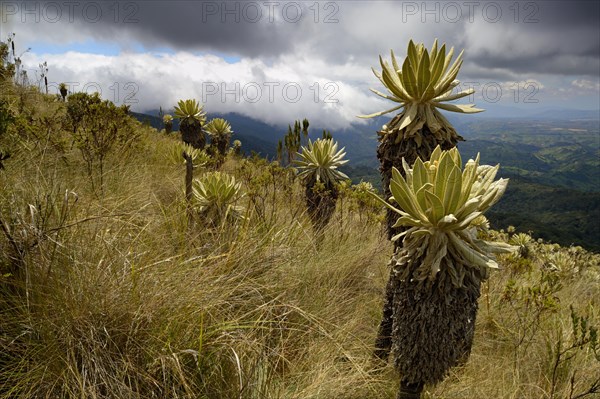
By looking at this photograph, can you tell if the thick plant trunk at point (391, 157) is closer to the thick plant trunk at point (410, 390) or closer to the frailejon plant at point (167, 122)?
the thick plant trunk at point (410, 390)

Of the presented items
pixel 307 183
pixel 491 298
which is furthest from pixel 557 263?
pixel 307 183

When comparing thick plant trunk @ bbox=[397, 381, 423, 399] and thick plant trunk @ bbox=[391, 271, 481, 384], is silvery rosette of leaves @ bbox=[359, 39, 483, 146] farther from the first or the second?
thick plant trunk @ bbox=[397, 381, 423, 399]

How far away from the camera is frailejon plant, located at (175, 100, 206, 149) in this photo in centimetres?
842

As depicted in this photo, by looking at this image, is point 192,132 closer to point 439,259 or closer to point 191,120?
point 191,120

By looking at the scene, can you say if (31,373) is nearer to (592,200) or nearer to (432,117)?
(432,117)

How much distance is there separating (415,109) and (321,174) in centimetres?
225

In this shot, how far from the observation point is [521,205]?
144m

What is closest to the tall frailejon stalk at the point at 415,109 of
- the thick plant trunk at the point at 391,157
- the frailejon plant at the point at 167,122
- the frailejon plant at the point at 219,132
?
the thick plant trunk at the point at 391,157

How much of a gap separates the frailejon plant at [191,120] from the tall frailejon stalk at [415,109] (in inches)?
257

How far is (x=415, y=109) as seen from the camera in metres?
2.66

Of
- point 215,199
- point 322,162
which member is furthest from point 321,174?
point 215,199

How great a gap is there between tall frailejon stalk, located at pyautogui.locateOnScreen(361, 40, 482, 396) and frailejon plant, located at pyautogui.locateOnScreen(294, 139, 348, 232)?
1951 mm

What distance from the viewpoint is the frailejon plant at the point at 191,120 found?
8.42 m

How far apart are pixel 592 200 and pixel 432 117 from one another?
531 feet
